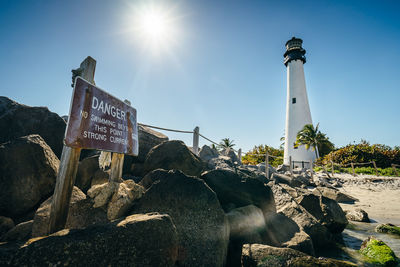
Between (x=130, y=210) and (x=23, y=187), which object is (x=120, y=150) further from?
(x=23, y=187)

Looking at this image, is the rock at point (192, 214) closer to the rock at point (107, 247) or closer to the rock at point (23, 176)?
the rock at point (107, 247)

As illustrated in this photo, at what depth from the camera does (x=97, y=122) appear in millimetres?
2477

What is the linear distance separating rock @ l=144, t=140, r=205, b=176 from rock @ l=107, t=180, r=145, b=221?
5.05 feet

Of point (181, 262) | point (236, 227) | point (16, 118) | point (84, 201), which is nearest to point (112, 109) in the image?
point (84, 201)

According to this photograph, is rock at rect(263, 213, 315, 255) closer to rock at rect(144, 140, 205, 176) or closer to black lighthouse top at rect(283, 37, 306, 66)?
rock at rect(144, 140, 205, 176)

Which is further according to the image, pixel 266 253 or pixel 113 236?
pixel 266 253

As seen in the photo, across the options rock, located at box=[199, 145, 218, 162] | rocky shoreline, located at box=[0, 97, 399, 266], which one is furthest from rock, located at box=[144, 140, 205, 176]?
rock, located at box=[199, 145, 218, 162]

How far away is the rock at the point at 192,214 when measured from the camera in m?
2.41

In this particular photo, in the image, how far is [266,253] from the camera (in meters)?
2.49

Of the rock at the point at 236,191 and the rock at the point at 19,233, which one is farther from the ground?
the rock at the point at 236,191

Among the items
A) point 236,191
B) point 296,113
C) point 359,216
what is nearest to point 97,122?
point 236,191

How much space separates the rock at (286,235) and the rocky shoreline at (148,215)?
2 cm

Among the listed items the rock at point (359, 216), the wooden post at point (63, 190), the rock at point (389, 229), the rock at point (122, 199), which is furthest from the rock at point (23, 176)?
the rock at point (359, 216)

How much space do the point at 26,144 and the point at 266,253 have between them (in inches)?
153
